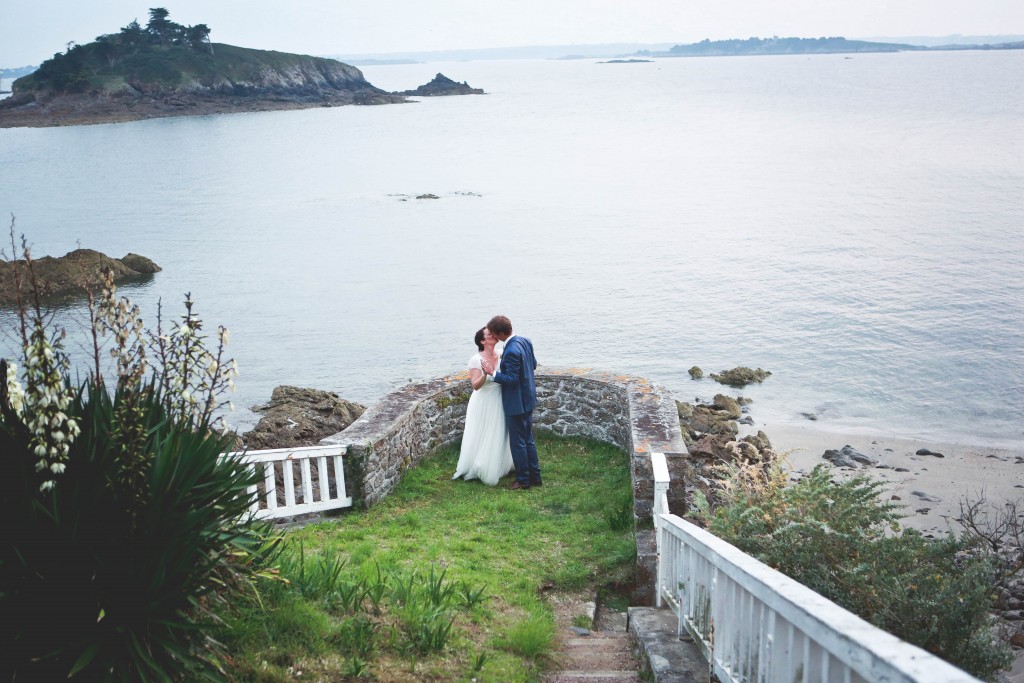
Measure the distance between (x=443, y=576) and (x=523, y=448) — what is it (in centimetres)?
448

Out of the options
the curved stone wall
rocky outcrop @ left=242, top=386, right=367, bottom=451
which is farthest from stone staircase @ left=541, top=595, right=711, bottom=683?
rocky outcrop @ left=242, top=386, right=367, bottom=451

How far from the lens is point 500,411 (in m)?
10.7

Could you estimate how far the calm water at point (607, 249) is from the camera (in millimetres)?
23625

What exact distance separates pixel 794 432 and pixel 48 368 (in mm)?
16416

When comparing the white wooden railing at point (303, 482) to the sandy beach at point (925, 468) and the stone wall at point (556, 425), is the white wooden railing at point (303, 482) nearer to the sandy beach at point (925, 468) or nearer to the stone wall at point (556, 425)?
the stone wall at point (556, 425)

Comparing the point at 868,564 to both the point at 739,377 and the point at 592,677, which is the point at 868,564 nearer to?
the point at 592,677

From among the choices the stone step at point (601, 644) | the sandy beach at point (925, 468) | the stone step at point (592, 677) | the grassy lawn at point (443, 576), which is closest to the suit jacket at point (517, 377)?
the grassy lawn at point (443, 576)

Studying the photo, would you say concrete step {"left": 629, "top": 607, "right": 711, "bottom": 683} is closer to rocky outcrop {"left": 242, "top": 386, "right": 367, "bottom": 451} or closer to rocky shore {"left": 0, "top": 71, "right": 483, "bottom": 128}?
rocky outcrop {"left": 242, "top": 386, "right": 367, "bottom": 451}

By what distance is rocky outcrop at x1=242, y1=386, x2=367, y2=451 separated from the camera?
51.9ft

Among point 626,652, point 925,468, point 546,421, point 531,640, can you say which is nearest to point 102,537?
point 531,640

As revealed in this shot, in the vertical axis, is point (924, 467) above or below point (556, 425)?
below

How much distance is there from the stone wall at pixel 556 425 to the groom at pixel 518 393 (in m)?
0.79

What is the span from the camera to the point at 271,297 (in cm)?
3278

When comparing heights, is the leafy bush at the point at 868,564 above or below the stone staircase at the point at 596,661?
above
